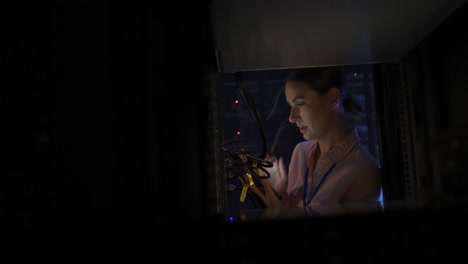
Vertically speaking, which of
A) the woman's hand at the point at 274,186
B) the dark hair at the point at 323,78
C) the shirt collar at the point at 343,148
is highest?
the dark hair at the point at 323,78

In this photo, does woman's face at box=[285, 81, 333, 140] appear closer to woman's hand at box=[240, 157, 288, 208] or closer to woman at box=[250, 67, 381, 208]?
woman at box=[250, 67, 381, 208]

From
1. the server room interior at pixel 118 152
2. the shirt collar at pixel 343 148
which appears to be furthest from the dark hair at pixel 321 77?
the server room interior at pixel 118 152

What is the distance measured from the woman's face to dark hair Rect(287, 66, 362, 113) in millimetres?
13

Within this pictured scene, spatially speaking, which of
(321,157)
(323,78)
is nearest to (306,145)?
(321,157)

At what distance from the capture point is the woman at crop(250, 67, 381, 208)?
0.92 m

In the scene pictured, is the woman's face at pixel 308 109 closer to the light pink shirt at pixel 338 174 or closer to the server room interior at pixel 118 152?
the light pink shirt at pixel 338 174

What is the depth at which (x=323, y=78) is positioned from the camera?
38.9 inches

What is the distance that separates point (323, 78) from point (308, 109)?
87 mm

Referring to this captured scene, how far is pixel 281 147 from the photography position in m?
0.97

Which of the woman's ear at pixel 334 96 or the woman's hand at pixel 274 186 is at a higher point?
the woman's ear at pixel 334 96

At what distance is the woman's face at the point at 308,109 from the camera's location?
0.96 meters

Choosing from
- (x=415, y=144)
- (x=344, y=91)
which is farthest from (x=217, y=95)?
(x=415, y=144)

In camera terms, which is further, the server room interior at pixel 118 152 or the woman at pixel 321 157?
the woman at pixel 321 157

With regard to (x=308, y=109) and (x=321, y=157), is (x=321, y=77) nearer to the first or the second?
(x=308, y=109)
